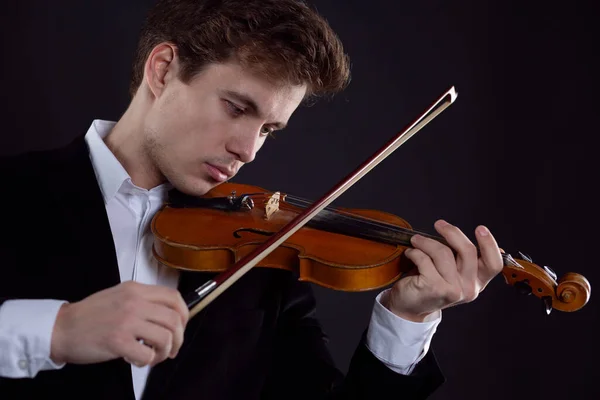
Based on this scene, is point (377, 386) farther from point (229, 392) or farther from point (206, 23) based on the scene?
point (206, 23)

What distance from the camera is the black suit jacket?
1.47 meters

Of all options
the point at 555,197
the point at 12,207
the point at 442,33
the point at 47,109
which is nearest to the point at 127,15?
the point at 47,109

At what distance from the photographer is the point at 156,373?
1518 millimetres

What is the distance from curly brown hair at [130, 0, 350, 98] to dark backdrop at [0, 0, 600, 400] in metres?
0.79

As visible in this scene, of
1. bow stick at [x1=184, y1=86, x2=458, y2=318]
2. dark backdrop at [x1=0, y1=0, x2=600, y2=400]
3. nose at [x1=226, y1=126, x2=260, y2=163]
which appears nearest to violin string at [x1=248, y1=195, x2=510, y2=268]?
bow stick at [x1=184, y1=86, x2=458, y2=318]

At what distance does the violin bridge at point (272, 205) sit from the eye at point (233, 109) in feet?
0.79

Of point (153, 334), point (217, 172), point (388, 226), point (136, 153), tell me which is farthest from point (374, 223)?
point (153, 334)

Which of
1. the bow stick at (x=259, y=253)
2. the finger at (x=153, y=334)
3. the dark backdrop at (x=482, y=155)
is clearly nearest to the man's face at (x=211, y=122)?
the bow stick at (x=259, y=253)

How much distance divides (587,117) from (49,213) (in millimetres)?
1909

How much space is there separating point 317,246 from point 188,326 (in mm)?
360

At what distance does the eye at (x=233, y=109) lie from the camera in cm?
164

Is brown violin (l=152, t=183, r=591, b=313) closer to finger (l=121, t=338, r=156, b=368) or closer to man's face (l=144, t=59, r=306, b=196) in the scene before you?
man's face (l=144, t=59, r=306, b=196)

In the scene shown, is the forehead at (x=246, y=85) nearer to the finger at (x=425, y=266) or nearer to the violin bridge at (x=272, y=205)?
the violin bridge at (x=272, y=205)

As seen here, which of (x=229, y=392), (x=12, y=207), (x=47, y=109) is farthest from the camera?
(x=47, y=109)
